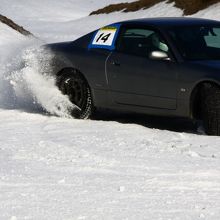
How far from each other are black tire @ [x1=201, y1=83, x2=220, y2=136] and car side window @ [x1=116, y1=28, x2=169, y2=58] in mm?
793

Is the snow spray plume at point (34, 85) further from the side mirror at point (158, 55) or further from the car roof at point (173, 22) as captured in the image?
the side mirror at point (158, 55)

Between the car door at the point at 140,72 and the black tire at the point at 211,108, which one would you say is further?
the car door at the point at 140,72

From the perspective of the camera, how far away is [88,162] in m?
6.98

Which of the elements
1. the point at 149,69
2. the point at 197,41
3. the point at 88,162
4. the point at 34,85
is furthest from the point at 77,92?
the point at 88,162

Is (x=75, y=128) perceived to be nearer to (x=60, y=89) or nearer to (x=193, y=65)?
(x=60, y=89)

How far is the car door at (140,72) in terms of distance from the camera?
338 inches

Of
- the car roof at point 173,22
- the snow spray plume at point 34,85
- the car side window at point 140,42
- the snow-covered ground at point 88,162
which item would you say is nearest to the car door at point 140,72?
the car side window at point 140,42

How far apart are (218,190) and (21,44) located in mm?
6546

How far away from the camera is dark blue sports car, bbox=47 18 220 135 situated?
27.3ft

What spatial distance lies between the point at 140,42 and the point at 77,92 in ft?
3.85

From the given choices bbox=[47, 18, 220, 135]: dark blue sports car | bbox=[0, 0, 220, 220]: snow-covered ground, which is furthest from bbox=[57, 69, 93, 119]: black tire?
bbox=[0, 0, 220, 220]: snow-covered ground

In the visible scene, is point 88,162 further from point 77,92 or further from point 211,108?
point 77,92

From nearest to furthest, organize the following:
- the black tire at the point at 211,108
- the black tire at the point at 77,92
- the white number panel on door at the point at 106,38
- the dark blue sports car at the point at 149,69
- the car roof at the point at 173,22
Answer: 1. the black tire at the point at 211,108
2. the dark blue sports car at the point at 149,69
3. the car roof at the point at 173,22
4. the white number panel on door at the point at 106,38
5. the black tire at the point at 77,92

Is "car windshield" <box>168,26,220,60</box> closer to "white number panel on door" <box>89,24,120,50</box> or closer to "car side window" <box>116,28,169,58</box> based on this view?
"car side window" <box>116,28,169,58</box>
